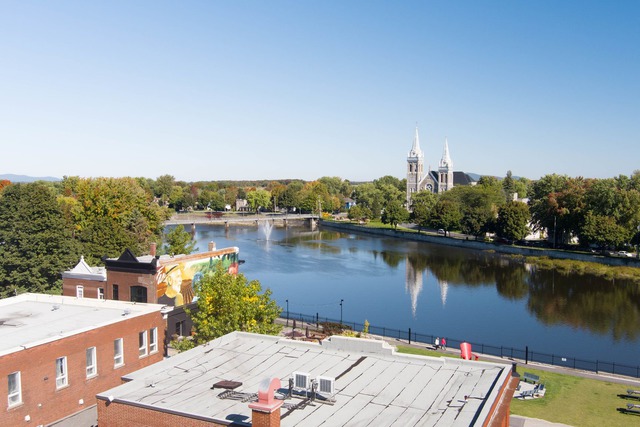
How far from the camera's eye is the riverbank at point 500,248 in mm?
76625

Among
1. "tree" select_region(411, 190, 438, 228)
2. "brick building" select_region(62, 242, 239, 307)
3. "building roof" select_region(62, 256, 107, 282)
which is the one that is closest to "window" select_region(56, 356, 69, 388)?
"brick building" select_region(62, 242, 239, 307)

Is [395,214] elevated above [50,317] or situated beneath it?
elevated above

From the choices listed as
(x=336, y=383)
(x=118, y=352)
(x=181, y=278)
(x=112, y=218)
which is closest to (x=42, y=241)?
(x=181, y=278)

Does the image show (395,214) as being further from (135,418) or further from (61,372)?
(135,418)

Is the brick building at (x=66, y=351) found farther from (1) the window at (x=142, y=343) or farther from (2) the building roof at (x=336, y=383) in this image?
(2) the building roof at (x=336, y=383)

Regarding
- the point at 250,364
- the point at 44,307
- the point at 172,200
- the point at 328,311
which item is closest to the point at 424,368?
the point at 250,364

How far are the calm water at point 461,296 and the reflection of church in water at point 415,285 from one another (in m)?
0.11

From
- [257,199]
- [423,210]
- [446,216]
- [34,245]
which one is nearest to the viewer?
[34,245]

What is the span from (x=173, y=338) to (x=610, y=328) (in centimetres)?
3536

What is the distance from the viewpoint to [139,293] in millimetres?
34750

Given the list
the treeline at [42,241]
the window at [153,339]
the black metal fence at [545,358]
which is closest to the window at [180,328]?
the window at [153,339]

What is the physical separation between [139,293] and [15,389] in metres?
14.5

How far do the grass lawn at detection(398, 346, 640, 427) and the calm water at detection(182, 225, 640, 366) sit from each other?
10.5 meters

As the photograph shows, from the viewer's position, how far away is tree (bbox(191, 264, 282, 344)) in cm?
2589
